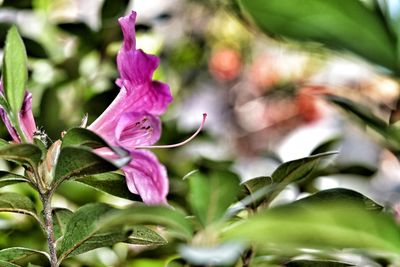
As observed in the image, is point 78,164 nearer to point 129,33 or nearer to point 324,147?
point 129,33

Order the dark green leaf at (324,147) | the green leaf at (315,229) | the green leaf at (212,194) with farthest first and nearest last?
the dark green leaf at (324,147), the green leaf at (212,194), the green leaf at (315,229)

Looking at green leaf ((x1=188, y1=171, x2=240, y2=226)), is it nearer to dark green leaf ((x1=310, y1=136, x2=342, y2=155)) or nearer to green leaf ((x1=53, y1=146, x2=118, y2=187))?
green leaf ((x1=53, y1=146, x2=118, y2=187))

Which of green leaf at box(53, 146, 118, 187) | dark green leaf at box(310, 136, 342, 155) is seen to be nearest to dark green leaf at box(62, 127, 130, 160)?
green leaf at box(53, 146, 118, 187)

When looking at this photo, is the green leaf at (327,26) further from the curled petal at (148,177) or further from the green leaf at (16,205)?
the green leaf at (16,205)

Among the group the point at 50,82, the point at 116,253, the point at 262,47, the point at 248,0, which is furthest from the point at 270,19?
the point at 262,47

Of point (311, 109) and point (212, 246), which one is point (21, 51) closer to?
point (212, 246)

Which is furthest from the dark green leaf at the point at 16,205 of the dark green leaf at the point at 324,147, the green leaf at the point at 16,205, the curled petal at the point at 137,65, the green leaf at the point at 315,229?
the dark green leaf at the point at 324,147

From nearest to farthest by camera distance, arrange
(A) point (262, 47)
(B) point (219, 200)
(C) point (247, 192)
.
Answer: (B) point (219, 200) < (C) point (247, 192) < (A) point (262, 47)
